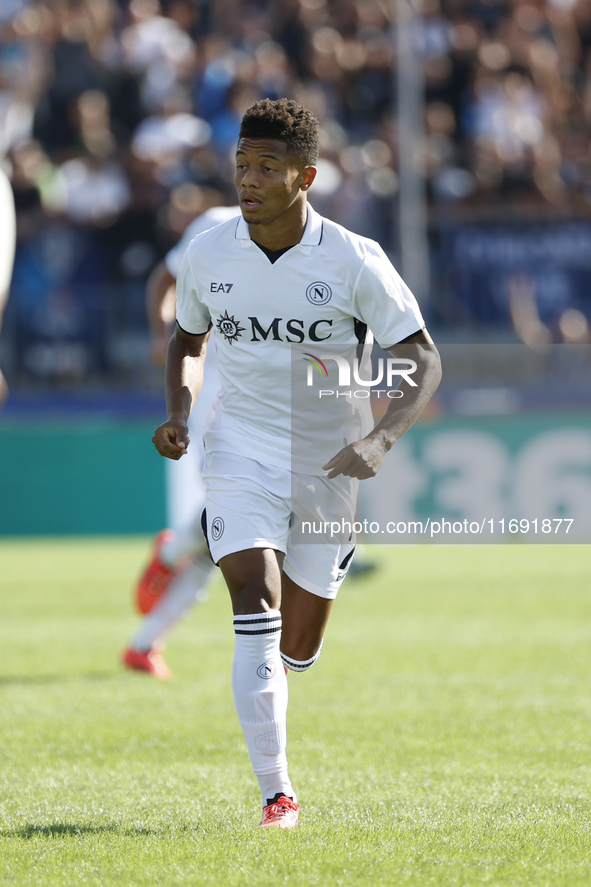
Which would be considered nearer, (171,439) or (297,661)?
(171,439)

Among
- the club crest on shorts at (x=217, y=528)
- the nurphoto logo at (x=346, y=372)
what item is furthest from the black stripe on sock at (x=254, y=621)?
the nurphoto logo at (x=346, y=372)

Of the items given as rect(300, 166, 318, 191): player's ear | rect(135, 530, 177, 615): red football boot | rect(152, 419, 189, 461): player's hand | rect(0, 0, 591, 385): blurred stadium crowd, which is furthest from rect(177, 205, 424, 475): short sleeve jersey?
rect(0, 0, 591, 385): blurred stadium crowd

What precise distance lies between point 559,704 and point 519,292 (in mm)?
8008

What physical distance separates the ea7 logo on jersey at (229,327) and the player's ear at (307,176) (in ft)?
1.55

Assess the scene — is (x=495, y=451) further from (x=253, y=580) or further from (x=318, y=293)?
(x=253, y=580)

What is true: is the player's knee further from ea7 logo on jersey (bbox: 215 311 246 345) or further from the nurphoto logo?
ea7 logo on jersey (bbox: 215 311 246 345)

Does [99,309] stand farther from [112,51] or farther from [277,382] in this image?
[277,382]

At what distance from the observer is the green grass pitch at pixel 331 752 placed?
3385 mm

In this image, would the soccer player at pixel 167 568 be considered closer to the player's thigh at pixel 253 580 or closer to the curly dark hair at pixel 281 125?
the curly dark hair at pixel 281 125

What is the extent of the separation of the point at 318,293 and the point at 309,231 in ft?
0.74

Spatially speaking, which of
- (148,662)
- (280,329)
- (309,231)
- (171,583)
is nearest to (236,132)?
(171,583)

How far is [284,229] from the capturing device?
4047 millimetres

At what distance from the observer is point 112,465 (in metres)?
13.5

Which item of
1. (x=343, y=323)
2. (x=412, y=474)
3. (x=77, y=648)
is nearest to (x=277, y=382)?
(x=343, y=323)
